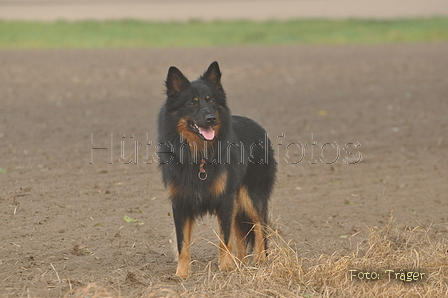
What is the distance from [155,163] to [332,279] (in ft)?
15.0

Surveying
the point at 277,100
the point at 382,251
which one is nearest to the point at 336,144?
the point at 277,100

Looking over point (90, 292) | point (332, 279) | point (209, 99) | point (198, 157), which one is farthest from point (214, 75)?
point (90, 292)

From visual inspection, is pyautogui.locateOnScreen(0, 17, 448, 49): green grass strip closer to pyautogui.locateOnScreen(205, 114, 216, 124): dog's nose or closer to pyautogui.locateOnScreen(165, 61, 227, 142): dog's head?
pyautogui.locateOnScreen(165, 61, 227, 142): dog's head

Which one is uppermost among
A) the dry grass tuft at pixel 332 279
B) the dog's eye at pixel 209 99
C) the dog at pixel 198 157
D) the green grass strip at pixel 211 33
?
the green grass strip at pixel 211 33

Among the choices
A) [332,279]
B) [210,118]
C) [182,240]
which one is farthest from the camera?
[182,240]

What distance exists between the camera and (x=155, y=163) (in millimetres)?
8852

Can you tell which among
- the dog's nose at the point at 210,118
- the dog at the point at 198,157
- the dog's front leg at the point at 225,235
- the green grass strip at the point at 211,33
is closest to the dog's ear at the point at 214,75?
the dog at the point at 198,157

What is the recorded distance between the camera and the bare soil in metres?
5.61

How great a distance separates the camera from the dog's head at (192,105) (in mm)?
5113

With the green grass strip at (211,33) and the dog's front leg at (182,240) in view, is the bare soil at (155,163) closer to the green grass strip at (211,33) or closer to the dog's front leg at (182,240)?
the dog's front leg at (182,240)

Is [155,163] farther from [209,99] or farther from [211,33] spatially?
[211,33]

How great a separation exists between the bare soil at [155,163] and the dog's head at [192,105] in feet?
2.84

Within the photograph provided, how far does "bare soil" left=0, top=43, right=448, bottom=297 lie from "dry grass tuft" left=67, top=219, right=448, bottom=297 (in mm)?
311

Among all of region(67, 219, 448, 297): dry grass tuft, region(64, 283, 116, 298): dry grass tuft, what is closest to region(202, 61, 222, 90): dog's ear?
region(67, 219, 448, 297): dry grass tuft
